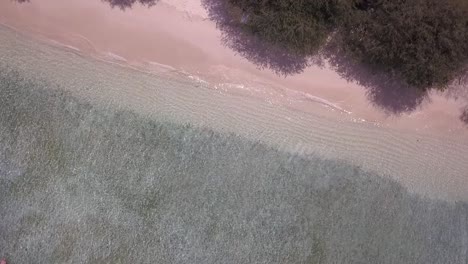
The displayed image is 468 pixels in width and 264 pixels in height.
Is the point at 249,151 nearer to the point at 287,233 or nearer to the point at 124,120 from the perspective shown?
the point at 287,233

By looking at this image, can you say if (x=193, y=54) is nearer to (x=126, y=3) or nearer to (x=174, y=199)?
(x=126, y=3)

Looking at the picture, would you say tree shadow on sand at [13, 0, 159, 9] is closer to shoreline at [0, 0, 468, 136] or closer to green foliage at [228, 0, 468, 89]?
shoreline at [0, 0, 468, 136]

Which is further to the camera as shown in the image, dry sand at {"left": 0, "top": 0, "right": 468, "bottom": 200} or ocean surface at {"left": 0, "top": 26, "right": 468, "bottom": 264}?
dry sand at {"left": 0, "top": 0, "right": 468, "bottom": 200}

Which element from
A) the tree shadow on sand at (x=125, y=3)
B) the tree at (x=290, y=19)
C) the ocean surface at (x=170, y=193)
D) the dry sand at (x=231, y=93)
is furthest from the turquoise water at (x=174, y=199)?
the tree at (x=290, y=19)

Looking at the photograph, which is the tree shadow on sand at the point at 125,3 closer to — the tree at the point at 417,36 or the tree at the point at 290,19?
the tree at the point at 290,19

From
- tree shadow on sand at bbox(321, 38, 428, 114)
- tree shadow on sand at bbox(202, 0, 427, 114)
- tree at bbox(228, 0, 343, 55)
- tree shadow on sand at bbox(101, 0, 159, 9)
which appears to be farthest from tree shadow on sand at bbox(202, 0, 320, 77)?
tree shadow on sand at bbox(101, 0, 159, 9)

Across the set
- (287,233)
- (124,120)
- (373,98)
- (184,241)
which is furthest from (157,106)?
(373,98)
